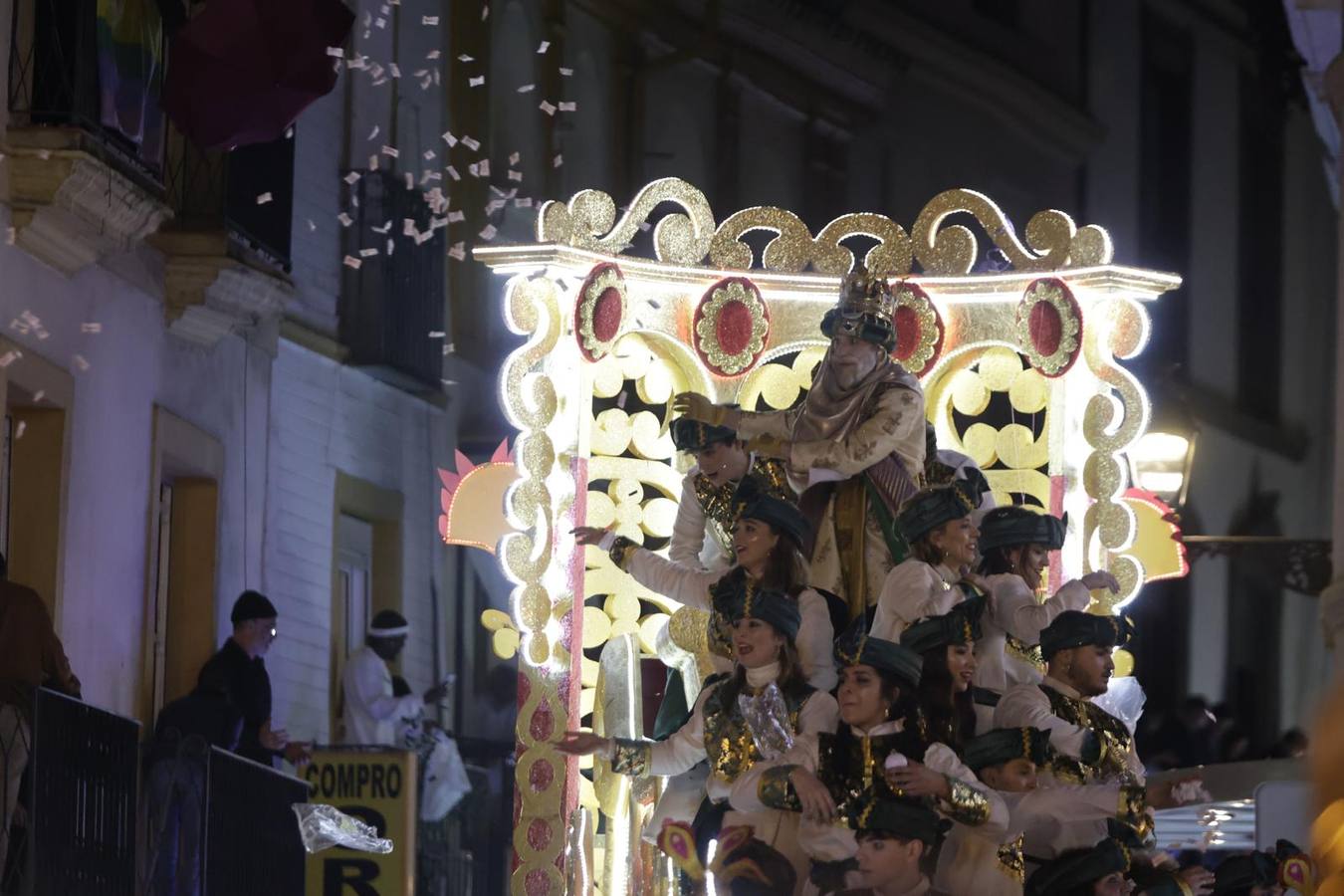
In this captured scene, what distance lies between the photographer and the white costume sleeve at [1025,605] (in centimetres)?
1060

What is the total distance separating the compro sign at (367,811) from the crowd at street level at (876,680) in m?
2.58

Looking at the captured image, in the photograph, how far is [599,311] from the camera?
503 inches

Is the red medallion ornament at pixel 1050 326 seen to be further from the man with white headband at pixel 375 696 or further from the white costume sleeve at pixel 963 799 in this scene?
the man with white headband at pixel 375 696

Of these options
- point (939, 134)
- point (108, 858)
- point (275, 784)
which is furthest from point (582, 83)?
point (108, 858)

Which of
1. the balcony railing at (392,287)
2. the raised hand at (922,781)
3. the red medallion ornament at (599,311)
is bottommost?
the raised hand at (922,781)

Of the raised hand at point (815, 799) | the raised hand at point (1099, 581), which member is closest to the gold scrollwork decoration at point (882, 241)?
the raised hand at point (1099, 581)

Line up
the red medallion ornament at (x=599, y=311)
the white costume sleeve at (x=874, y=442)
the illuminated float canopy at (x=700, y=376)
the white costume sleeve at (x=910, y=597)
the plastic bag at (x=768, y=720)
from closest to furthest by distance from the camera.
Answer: the plastic bag at (x=768, y=720) < the white costume sleeve at (x=910, y=597) < the white costume sleeve at (x=874, y=442) < the illuminated float canopy at (x=700, y=376) < the red medallion ornament at (x=599, y=311)

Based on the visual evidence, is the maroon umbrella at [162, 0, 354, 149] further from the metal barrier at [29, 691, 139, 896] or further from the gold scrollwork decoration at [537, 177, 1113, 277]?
the metal barrier at [29, 691, 139, 896]

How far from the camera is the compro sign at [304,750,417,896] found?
46.0 feet

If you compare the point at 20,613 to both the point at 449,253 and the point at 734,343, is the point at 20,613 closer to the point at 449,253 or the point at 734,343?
the point at 734,343

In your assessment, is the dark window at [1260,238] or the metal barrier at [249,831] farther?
the dark window at [1260,238]

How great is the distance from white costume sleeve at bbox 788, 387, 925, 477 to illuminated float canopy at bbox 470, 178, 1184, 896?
987 mm

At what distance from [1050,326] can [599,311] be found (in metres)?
1.73

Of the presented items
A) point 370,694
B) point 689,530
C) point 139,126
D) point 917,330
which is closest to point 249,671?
point 139,126
